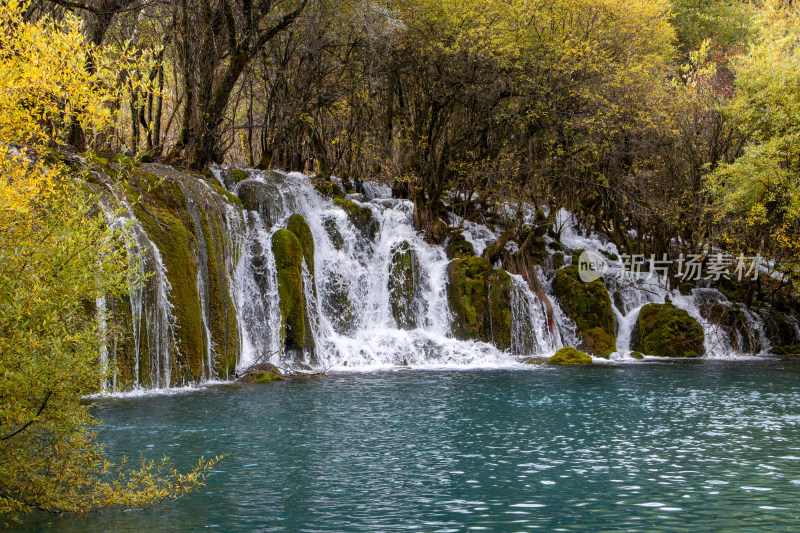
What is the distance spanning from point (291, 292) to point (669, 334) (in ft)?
→ 46.2

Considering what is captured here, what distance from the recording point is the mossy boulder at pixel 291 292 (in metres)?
Result: 20.7

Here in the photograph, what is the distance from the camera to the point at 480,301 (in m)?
24.8

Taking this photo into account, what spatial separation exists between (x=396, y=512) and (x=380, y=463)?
7.23 ft

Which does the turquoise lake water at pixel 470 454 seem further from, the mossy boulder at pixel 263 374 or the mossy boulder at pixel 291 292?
the mossy boulder at pixel 291 292

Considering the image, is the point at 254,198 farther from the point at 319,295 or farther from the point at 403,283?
the point at 403,283

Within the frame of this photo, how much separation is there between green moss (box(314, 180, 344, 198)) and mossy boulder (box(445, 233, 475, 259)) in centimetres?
466

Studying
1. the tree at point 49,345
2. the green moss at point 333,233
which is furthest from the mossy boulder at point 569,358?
the tree at point 49,345

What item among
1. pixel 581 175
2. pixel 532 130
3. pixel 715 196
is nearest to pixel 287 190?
pixel 532 130

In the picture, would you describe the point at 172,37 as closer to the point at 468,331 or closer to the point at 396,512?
the point at 468,331

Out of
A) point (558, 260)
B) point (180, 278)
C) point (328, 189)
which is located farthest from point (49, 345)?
point (558, 260)

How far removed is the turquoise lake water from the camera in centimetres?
729

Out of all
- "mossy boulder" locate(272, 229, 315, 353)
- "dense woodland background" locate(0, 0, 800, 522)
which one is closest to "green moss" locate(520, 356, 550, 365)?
"dense woodland background" locate(0, 0, 800, 522)

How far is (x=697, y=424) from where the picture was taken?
1245cm

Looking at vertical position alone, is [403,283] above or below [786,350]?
above
